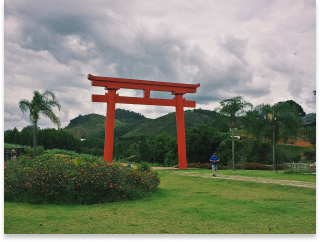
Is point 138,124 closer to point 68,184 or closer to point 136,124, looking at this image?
point 136,124

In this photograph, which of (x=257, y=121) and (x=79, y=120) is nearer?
(x=257, y=121)

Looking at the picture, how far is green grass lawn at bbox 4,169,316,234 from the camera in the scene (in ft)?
13.4

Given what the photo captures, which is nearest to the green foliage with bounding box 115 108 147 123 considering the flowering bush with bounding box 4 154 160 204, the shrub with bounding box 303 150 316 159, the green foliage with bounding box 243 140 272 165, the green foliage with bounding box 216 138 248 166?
the shrub with bounding box 303 150 316 159

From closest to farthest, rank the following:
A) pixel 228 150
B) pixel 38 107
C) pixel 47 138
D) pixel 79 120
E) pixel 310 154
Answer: pixel 38 107
pixel 228 150
pixel 310 154
pixel 47 138
pixel 79 120

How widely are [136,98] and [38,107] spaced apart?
5.29 metres

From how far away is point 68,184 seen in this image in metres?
6.30

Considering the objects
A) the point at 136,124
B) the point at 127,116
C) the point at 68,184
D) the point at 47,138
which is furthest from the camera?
the point at 127,116

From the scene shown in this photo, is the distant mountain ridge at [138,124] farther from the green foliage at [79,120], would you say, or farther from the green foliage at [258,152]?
the green foliage at [258,152]

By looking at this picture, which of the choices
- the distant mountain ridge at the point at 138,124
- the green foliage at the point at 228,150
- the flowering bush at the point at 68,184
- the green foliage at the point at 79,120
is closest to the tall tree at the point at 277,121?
the green foliage at the point at 228,150

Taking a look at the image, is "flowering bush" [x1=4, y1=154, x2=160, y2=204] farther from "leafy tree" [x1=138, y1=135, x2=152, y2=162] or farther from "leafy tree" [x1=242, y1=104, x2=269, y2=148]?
"leafy tree" [x1=138, y1=135, x2=152, y2=162]

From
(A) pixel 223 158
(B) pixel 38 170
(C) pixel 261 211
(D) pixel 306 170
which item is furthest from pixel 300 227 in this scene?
(A) pixel 223 158

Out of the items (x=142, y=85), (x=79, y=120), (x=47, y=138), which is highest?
(x=79, y=120)

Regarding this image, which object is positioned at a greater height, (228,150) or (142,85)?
(142,85)

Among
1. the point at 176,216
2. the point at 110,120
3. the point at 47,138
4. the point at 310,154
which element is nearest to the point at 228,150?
the point at 310,154
